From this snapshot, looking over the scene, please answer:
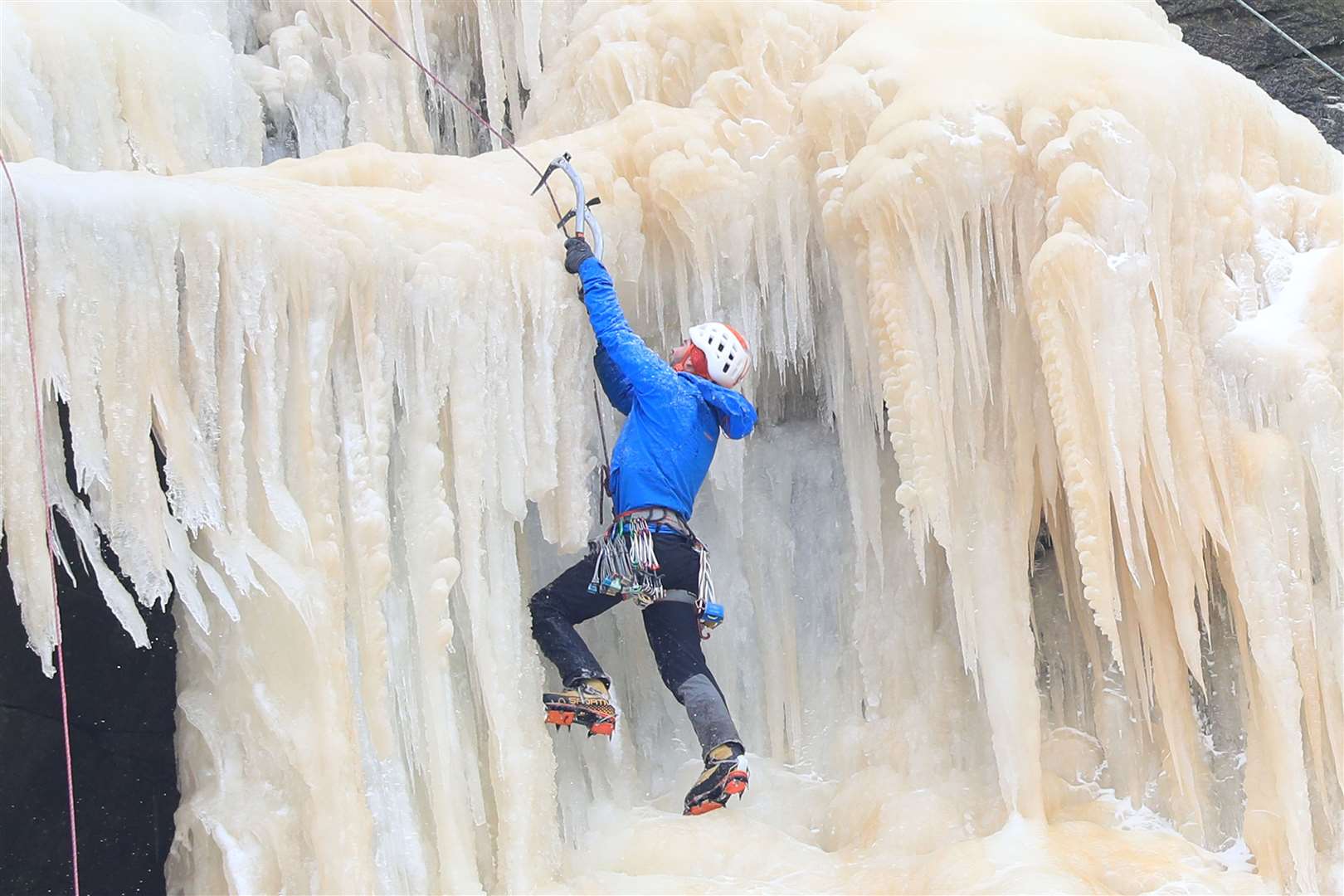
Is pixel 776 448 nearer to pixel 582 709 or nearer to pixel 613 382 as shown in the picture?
pixel 613 382

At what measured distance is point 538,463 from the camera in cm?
473

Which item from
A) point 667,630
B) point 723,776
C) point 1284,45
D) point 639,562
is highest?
point 1284,45

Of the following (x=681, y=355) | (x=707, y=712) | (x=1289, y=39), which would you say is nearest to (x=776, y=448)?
(x=681, y=355)

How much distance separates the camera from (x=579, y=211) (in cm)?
494

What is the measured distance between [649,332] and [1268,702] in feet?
7.74

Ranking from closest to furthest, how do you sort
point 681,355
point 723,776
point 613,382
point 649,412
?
point 723,776 < point 649,412 < point 613,382 < point 681,355

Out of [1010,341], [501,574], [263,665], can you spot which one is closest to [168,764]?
[263,665]

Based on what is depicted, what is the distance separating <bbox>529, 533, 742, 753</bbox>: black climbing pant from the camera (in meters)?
4.65

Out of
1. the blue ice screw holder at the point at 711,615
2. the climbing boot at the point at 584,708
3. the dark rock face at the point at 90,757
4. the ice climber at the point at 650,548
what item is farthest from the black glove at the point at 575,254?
the dark rock face at the point at 90,757

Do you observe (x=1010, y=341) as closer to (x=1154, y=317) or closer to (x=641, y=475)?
(x=1154, y=317)

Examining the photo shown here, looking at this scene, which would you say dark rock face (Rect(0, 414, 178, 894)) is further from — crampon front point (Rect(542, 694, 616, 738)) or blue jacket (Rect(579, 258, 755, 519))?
blue jacket (Rect(579, 258, 755, 519))

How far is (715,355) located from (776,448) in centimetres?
125

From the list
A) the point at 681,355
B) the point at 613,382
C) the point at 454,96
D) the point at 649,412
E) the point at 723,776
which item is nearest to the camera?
the point at 723,776

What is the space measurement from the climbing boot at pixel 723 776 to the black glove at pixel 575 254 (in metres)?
1.53
